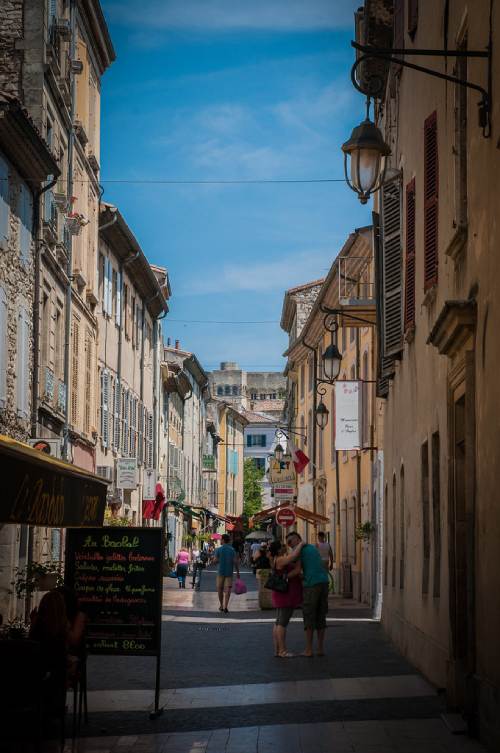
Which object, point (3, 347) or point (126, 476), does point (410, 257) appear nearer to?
point (3, 347)

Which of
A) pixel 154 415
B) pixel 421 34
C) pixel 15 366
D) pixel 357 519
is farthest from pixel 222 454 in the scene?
pixel 421 34

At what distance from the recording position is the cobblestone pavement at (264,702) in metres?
10.1

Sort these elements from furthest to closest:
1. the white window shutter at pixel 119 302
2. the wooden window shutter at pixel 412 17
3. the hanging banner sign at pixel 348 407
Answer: the white window shutter at pixel 119 302 → the hanging banner sign at pixel 348 407 → the wooden window shutter at pixel 412 17

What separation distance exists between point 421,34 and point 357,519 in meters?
22.8

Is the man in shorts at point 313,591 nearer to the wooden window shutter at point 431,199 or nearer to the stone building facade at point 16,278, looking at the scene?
the wooden window shutter at point 431,199

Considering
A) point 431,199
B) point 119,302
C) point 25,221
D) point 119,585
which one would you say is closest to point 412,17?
point 431,199

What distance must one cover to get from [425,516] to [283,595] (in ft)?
10.5

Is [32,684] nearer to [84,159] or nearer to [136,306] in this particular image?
[84,159]

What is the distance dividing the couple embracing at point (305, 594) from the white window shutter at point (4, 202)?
6999 millimetres

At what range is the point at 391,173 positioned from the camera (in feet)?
62.9

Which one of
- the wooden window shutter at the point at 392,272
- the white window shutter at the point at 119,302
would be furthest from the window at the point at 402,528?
the white window shutter at the point at 119,302

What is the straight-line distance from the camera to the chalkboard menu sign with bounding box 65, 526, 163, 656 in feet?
39.1

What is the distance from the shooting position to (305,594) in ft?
60.2

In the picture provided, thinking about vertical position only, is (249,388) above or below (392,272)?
above
